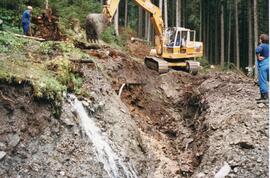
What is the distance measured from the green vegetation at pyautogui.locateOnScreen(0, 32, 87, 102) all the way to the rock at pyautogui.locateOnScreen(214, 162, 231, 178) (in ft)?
13.6

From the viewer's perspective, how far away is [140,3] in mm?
19906

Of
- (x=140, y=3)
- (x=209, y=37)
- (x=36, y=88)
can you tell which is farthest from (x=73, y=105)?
(x=209, y=37)

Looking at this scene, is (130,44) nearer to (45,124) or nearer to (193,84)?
(193,84)

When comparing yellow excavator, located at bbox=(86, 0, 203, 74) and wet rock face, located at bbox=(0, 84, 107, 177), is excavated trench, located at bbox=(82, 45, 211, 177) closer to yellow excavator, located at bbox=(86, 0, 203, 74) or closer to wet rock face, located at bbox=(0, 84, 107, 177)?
yellow excavator, located at bbox=(86, 0, 203, 74)

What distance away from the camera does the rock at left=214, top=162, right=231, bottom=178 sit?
1030 cm

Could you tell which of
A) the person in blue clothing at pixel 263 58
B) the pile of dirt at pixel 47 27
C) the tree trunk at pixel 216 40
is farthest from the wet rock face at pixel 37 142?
the tree trunk at pixel 216 40

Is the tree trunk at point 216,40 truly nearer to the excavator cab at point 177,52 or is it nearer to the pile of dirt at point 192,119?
the excavator cab at point 177,52

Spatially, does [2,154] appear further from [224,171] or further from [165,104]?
[165,104]

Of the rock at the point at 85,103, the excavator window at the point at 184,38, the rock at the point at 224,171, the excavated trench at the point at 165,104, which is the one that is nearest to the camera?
the rock at the point at 224,171

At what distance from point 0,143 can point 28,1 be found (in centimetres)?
1460

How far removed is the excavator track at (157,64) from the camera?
19.3 metres

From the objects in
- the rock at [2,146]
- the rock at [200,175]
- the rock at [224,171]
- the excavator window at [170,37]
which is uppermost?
the excavator window at [170,37]

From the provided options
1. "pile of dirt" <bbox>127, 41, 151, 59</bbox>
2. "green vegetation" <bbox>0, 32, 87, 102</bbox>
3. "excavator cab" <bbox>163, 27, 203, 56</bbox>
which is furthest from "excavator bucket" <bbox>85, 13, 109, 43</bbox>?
"pile of dirt" <bbox>127, 41, 151, 59</bbox>

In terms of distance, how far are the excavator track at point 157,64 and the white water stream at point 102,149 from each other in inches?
289
